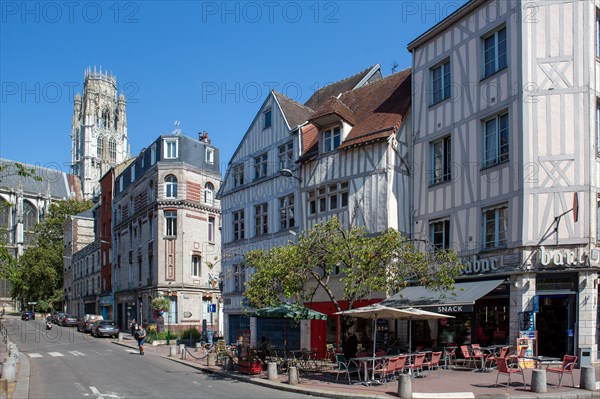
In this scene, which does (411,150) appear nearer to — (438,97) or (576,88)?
(438,97)

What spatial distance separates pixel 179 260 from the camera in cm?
4375

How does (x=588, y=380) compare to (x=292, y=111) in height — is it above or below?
below

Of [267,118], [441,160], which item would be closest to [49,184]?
[267,118]

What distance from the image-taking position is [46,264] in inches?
3103

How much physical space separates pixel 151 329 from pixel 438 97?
24090 mm

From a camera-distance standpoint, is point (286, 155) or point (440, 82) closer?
point (440, 82)

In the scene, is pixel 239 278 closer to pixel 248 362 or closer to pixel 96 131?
pixel 248 362

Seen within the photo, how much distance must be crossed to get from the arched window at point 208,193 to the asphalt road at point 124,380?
19.9 m

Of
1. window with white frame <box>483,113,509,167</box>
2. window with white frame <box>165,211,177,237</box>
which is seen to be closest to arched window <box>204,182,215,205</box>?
window with white frame <box>165,211,177,237</box>

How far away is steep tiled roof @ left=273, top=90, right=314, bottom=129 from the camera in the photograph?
30.0 metres

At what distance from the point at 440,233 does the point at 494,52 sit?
22.6ft

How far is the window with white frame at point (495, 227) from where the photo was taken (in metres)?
19.9

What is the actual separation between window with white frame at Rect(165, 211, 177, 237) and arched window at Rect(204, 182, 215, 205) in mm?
2963

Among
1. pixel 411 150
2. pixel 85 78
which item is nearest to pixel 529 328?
pixel 411 150
